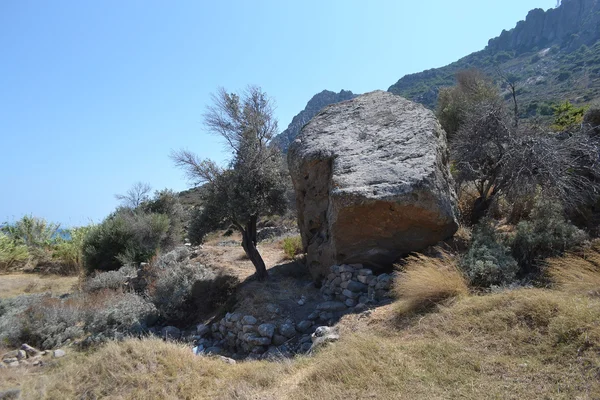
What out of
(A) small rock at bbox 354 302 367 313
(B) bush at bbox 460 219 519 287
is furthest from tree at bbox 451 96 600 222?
(A) small rock at bbox 354 302 367 313

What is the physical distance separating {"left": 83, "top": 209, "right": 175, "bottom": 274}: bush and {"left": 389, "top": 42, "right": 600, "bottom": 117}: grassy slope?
17.6m

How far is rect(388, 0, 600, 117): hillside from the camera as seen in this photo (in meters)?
32.4

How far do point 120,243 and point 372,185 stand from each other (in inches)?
450

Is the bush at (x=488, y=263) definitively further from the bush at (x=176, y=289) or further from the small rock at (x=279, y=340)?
the bush at (x=176, y=289)

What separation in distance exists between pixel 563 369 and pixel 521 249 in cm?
314

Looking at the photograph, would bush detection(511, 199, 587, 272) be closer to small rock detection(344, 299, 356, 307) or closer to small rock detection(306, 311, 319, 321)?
small rock detection(344, 299, 356, 307)

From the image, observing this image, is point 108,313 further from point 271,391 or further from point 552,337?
point 552,337

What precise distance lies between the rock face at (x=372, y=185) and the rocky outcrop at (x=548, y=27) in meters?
72.2

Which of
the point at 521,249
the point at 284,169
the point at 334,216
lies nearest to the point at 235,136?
the point at 284,169

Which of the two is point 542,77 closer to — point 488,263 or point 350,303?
point 488,263

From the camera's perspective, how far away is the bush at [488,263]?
17.6ft

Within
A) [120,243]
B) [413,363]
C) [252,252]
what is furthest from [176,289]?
[120,243]

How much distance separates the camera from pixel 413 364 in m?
3.76

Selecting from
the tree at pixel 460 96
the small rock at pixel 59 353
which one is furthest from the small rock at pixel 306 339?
the tree at pixel 460 96
